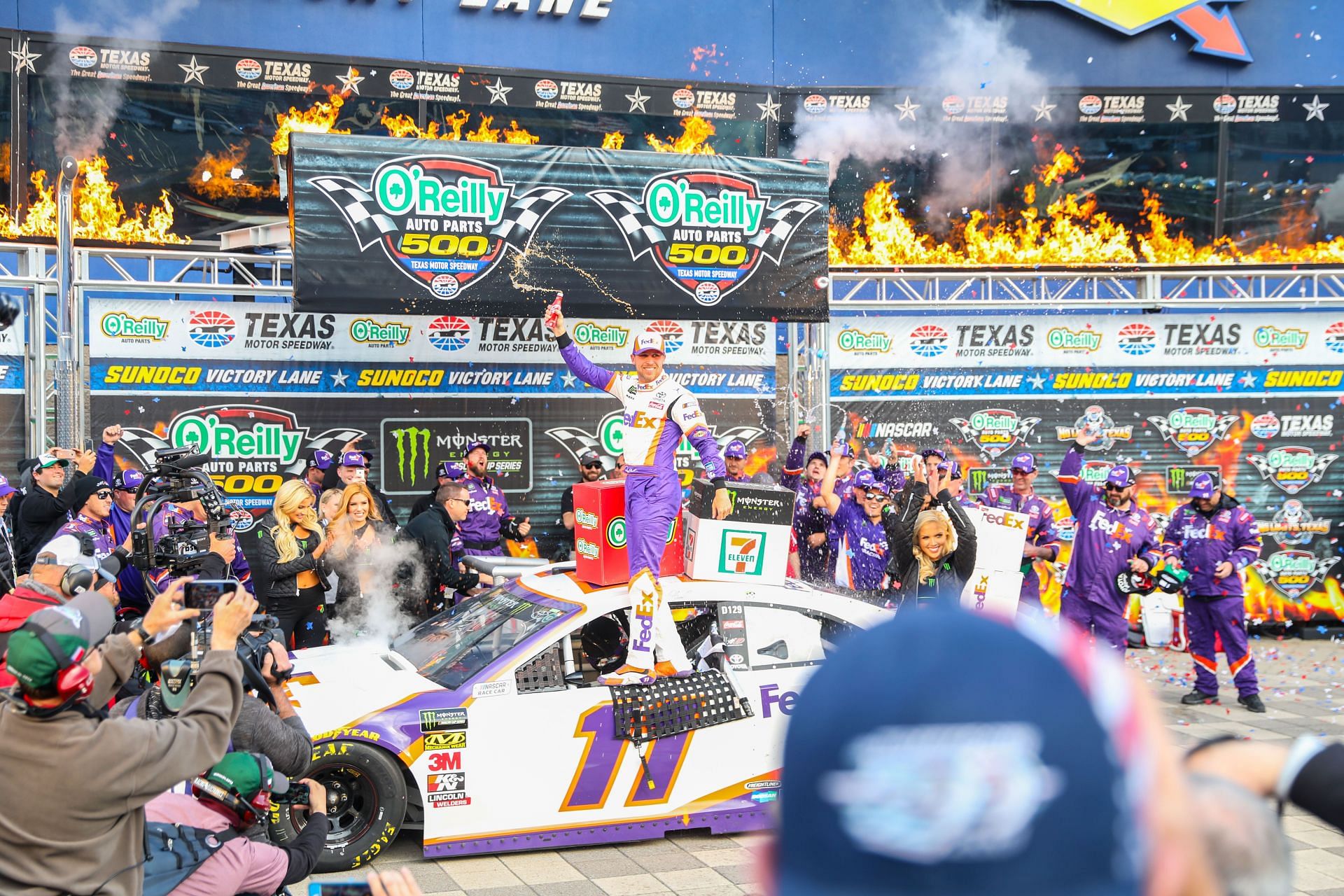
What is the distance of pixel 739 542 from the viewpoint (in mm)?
6746

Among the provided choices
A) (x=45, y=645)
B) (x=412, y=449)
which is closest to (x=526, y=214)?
(x=412, y=449)

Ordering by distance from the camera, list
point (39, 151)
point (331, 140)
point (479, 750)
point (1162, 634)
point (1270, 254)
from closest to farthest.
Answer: point (479, 750), point (331, 140), point (1162, 634), point (39, 151), point (1270, 254)

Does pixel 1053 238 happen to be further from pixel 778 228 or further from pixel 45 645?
pixel 45 645

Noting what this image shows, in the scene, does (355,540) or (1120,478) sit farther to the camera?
(1120,478)

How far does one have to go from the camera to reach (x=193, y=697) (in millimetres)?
2959

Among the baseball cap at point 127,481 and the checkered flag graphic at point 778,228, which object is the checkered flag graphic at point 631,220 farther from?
the baseball cap at point 127,481

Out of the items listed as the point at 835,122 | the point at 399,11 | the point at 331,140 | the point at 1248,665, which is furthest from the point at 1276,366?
the point at 399,11

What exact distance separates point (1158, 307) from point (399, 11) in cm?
994

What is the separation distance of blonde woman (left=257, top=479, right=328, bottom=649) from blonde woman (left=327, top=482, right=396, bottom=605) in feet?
1.10

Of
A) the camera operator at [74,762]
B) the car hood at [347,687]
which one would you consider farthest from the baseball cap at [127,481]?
the camera operator at [74,762]

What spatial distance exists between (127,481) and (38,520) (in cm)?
103

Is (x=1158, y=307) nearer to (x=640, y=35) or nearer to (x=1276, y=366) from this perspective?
(x=1276, y=366)

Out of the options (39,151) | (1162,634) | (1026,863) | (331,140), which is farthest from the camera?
(39,151)

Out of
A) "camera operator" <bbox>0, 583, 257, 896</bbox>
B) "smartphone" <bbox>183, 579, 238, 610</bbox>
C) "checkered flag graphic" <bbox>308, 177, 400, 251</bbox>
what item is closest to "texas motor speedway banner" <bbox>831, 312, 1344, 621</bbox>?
"checkered flag graphic" <bbox>308, 177, 400, 251</bbox>
